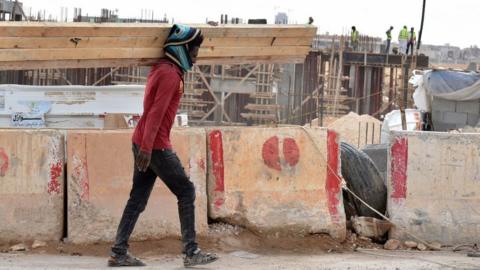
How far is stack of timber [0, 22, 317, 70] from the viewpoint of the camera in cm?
683

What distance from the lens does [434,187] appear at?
316 inches

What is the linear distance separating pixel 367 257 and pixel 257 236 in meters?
0.97

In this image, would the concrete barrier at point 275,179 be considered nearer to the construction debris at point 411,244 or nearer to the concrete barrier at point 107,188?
the concrete barrier at point 107,188

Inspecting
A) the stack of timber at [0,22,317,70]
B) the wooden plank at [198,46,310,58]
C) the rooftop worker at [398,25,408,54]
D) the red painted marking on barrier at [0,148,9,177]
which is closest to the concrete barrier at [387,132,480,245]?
the wooden plank at [198,46,310,58]

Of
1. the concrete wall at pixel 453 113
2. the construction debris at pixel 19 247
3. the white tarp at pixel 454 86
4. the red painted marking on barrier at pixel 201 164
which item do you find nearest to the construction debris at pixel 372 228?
the red painted marking on barrier at pixel 201 164

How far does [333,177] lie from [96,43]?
244 centimetres

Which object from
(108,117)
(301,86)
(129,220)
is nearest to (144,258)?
(129,220)

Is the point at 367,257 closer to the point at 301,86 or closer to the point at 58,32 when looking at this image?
the point at 58,32

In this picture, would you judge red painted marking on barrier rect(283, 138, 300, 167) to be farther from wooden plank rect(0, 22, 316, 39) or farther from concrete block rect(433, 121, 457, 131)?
concrete block rect(433, 121, 457, 131)

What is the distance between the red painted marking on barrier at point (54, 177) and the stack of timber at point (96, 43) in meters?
0.87

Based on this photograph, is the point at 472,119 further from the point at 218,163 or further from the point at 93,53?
the point at 93,53

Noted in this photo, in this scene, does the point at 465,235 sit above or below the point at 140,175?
below

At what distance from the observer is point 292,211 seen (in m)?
7.78

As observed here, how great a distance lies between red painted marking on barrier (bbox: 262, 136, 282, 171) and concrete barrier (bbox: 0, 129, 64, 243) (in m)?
1.75
